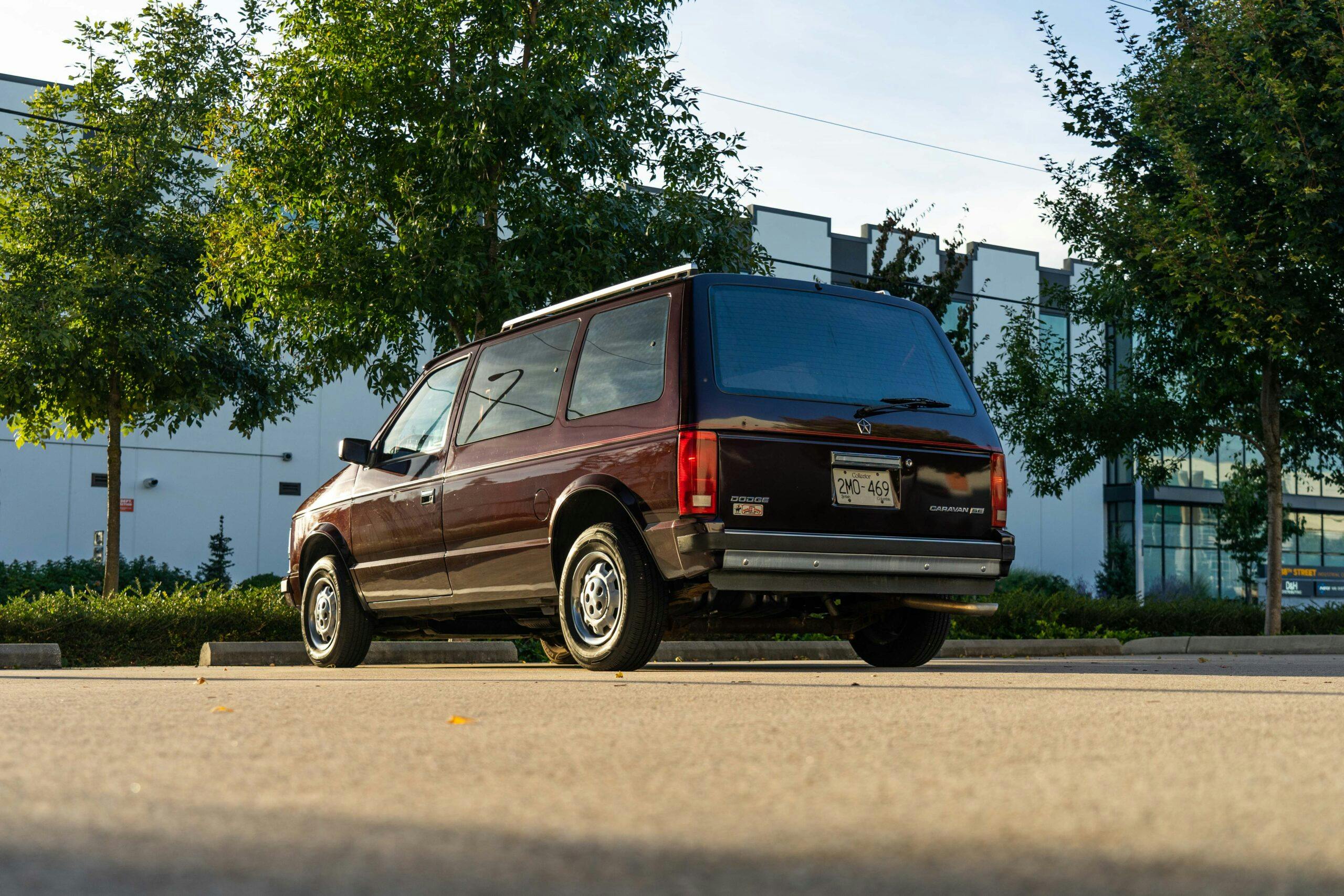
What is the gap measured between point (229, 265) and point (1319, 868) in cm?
1322

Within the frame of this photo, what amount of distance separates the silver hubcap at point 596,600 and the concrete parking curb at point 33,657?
16.6 feet

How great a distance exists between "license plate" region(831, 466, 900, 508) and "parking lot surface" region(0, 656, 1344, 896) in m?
1.56

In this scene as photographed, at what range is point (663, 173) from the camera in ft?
47.1

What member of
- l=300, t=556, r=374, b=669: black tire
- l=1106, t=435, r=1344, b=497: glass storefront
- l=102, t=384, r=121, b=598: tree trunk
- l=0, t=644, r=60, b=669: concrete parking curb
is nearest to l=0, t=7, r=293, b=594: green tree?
l=102, t=384, r=121, b=598: tree trunk

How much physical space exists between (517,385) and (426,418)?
3.51 feet

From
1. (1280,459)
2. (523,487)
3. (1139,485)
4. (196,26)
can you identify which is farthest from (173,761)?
(1139,485)

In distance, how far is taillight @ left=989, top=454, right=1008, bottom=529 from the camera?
7738 millimetres

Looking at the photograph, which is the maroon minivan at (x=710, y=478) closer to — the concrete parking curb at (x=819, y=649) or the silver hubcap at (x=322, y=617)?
the silver hubcap at (x=322, y=617)

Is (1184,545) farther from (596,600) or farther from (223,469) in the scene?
(596,600)

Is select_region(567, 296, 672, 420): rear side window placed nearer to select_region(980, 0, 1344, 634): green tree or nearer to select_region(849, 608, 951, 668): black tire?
select_region(849, 608, 951, 668): black tire

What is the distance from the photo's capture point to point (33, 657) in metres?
10.4

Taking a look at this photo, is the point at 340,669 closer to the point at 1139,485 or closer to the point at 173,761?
the point at 173,761

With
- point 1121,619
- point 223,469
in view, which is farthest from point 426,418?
point 223,469

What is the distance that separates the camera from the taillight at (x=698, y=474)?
22.1ft
